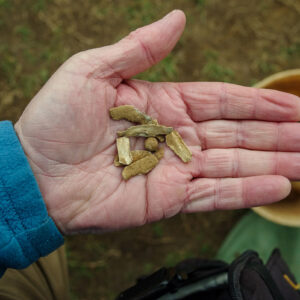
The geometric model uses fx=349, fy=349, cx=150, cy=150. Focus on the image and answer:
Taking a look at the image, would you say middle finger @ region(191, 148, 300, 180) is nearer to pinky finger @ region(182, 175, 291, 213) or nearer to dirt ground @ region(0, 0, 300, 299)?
pinky finger @ region(182, 175, 291, 213)

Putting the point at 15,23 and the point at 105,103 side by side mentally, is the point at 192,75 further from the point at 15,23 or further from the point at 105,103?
the point at 15,23

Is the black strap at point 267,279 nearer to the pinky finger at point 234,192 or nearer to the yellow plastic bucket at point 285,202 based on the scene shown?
the pinky finger at point 234,192

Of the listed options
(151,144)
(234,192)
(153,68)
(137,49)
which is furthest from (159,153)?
(153,68)

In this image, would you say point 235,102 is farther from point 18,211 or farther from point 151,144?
point 18,211

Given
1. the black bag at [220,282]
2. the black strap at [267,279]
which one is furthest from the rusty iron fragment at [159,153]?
the black strap at [267,279]

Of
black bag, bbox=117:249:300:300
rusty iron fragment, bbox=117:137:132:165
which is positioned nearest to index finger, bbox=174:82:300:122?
rusty iron fragment, bbox=117:137:132:165
